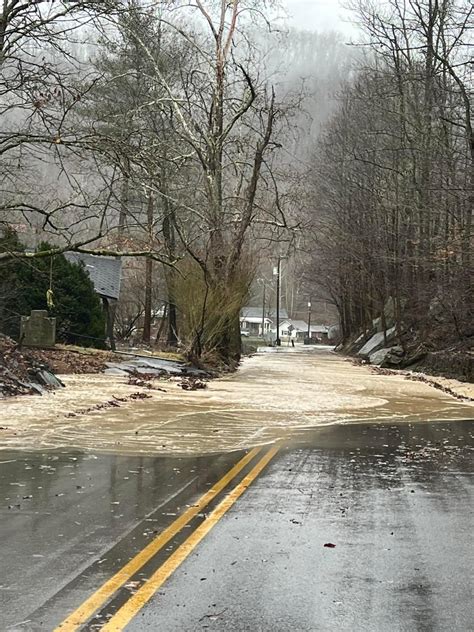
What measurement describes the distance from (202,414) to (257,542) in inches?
361

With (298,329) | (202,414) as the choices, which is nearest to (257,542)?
(202,414)

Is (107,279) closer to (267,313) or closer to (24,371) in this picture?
(24,371)

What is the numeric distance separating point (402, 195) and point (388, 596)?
38.8 metres

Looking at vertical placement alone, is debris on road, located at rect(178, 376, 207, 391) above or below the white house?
below

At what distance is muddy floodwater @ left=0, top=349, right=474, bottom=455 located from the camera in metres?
11.6

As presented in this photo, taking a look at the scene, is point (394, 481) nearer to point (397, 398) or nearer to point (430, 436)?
point (430, 436)

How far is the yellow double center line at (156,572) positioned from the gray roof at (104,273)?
3303 centimetres

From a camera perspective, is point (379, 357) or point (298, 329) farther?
point (298, 329)

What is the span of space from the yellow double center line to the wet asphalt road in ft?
0.19

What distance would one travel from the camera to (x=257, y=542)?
6195mm

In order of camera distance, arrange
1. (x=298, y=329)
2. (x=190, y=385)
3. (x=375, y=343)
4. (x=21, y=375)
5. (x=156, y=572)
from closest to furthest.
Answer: (x=156, y=572) → (x=21, y=375) → (x=190, y=385) → (x=375, y=343) → (x=298, y=329)

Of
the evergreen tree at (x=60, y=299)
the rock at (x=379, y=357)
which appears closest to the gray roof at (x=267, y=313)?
the rock at (x=379, y=357)

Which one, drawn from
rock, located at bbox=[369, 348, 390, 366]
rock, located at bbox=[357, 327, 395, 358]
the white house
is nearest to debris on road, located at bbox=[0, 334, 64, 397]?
rock, located at bbox=[369, 348, 390, 366]

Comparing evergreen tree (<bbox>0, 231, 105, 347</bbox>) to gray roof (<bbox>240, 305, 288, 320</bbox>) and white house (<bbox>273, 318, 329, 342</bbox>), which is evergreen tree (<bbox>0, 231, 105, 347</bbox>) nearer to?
gray roof (<bbox>240, 305, 288, 320</bbox>)
